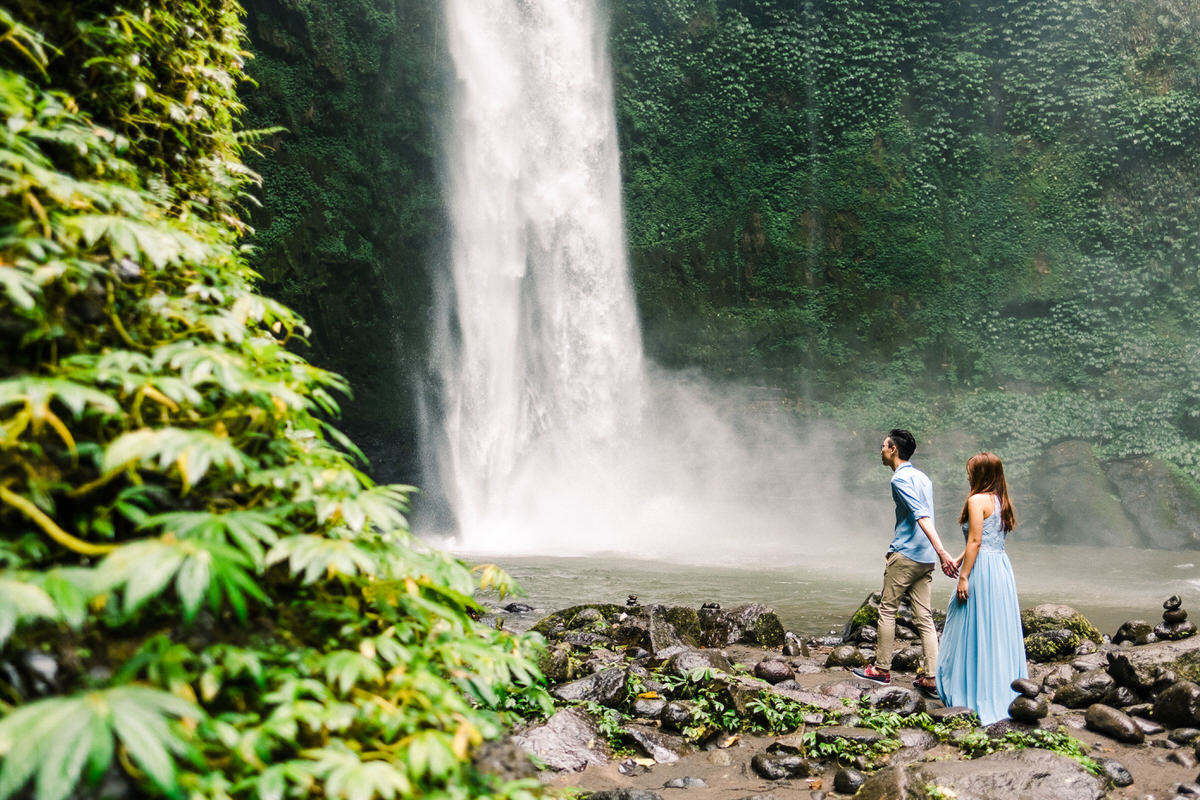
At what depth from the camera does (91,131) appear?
1.95m

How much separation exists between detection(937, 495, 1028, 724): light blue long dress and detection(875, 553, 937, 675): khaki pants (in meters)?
0.30

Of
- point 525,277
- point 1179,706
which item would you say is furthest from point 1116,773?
point 525,277

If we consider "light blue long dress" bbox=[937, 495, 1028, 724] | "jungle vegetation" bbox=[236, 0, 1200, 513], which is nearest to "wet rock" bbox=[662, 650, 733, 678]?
"light blue long dress" bbox=[937, 495, 1028, 724]

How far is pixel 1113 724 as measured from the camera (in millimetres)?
3756

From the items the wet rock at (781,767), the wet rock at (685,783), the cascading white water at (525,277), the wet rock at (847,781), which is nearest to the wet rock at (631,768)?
the wet rock at (685,783)

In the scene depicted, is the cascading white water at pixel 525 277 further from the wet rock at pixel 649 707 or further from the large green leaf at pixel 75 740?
the large green leaf at pixel 75 740

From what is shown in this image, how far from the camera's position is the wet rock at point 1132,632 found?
582 centimetres

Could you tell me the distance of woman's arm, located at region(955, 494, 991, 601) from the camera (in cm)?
423

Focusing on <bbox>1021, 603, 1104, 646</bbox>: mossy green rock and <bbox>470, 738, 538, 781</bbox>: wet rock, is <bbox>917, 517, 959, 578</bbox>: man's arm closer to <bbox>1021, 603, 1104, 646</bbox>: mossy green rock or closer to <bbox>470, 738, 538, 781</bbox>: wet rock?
<bbox>1021, 603, 1104, 646</bbox>: mossy green rock

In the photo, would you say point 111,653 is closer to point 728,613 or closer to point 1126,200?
point 728,613

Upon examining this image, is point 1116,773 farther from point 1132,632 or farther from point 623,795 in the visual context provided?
point 1132,632

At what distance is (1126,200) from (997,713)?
56.4 feet

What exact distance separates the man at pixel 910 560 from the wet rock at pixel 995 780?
155cm

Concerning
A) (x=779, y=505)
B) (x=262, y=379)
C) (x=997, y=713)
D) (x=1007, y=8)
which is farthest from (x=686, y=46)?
(x=262, y=379)
